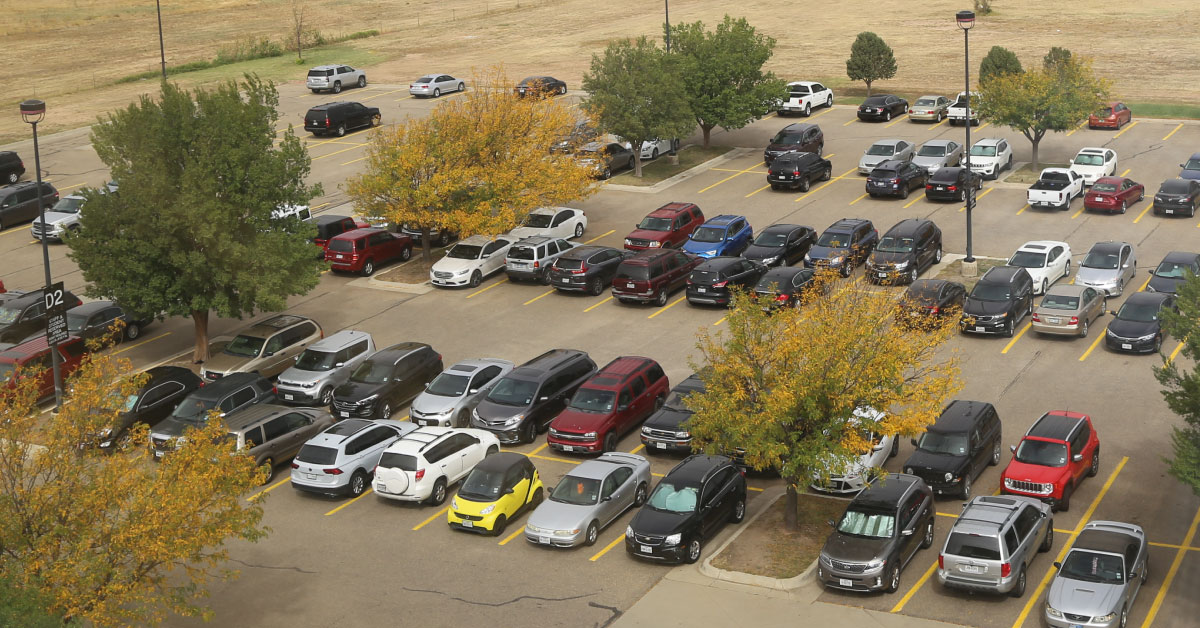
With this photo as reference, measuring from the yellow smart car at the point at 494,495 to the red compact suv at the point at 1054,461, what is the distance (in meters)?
10.2

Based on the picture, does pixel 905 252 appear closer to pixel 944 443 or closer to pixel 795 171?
pixel 795 171

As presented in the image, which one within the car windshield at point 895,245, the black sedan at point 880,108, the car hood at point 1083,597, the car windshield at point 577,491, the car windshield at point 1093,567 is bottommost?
the car hood at point 1083,597

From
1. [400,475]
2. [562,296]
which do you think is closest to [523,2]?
[562,296]

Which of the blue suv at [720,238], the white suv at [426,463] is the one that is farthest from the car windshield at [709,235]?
the white suv at [426,463]

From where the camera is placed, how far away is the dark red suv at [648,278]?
129 feet

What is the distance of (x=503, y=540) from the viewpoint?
26.0m

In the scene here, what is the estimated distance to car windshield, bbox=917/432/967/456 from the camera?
89.2ft

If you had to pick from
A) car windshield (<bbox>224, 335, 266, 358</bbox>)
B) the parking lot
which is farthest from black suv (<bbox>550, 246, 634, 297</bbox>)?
car windshield (<bbox>224, 335, 266, 358</bbox>)

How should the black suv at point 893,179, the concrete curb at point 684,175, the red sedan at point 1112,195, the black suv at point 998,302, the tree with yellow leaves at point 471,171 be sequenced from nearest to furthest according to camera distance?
the black suv at point 998,302
the tree with yellow leaves at point 471,171
the red sedan at point 1112,195
the black suv at point 893,179
the concrete curb at point 684,175

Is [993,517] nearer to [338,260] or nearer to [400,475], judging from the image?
[400,475]

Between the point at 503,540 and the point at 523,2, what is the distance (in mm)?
86584

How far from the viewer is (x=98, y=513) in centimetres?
1958

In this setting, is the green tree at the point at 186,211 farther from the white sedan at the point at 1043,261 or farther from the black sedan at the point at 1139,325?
the black sedan at the point at 1139,325

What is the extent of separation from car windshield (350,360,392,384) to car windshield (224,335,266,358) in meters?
3.69
